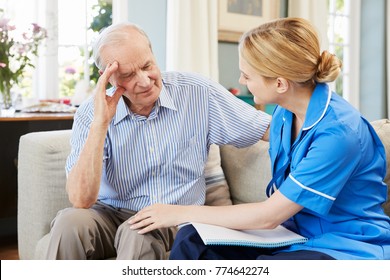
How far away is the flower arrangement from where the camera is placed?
293cm

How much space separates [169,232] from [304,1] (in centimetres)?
324

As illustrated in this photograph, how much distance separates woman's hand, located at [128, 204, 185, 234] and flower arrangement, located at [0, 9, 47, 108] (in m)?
1.56

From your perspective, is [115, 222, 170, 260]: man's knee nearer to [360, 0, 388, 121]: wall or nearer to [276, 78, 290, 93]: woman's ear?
[276, 78, 290, 93]: woman's ear

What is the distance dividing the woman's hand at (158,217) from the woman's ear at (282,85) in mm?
425

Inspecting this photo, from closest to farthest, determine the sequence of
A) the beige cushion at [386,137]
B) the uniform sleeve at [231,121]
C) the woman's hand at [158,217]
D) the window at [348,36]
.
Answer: the woman's hand at [158,217] → the beige cushion at [386,137] → the uniform sleeve at [231,121] → the window at [348,36]

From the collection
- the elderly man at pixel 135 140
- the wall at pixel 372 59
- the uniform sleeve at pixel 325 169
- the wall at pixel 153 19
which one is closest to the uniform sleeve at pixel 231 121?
the elderly man at pixel 135 140

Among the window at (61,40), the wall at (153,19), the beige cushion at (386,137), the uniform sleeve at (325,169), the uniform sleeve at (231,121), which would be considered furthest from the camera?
the wall at (153,19)

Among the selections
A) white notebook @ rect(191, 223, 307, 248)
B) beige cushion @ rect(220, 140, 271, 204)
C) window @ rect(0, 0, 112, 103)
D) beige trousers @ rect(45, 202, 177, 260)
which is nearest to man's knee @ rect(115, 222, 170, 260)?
beige trousers @ rect(45, 202, 177, 260)

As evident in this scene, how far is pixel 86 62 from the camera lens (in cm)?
361

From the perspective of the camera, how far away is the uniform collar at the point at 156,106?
189 cm

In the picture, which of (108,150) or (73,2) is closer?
(108,150)

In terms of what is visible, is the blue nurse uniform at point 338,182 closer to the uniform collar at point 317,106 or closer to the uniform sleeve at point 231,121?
the uniform collar at point 317,106
